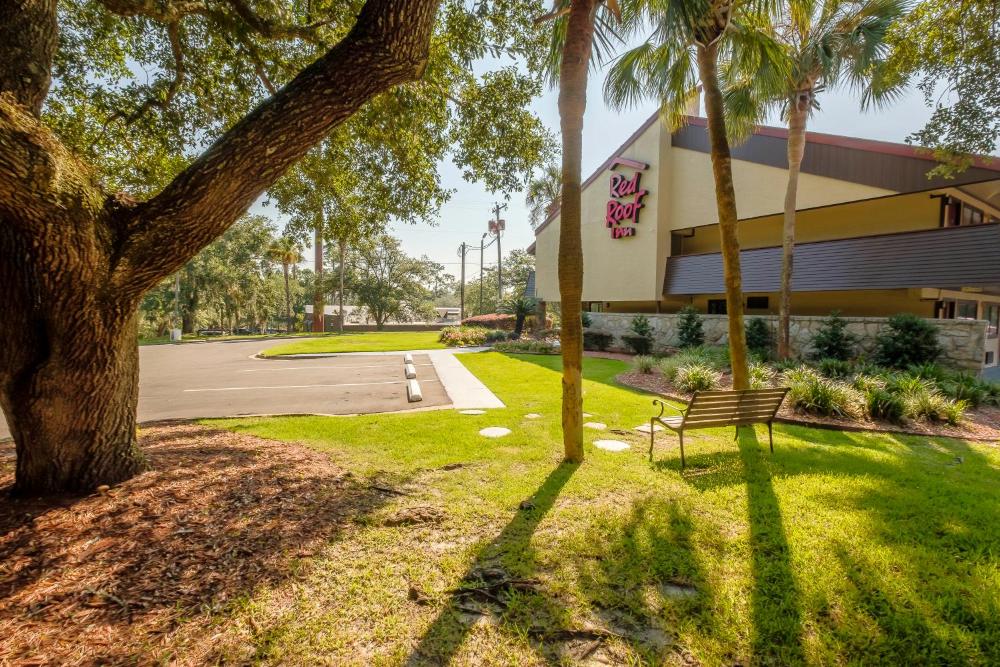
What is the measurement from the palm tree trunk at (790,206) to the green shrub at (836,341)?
3.09 feet

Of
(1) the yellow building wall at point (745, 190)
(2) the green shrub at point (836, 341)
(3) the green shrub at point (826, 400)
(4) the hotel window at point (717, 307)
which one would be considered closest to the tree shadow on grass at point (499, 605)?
(3) the green shrub at point (826, 400)

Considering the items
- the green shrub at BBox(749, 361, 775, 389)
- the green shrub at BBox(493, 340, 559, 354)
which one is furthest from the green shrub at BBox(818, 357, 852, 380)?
the green shrub at BBox(493, 340, 559, 354)

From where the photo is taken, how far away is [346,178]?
742 centimetres

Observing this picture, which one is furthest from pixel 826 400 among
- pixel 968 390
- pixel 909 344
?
pixel 909 344

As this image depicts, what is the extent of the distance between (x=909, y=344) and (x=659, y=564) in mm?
11772

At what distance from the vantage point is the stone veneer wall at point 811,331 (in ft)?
31.4

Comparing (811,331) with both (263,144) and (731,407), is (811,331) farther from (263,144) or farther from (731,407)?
(263,144)

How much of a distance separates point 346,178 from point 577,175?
483cm

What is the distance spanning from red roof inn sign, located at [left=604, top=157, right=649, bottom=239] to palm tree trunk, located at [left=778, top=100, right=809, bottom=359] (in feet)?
22.1

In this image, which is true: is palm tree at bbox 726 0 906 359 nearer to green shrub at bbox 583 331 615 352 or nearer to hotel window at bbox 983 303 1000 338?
green shrub at bbox 583 331 615 352

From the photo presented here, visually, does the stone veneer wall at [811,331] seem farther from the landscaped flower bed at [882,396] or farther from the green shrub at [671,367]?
the green shrub at [671,367]

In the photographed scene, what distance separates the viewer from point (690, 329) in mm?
15195

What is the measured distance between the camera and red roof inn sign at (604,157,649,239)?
58.2 feet

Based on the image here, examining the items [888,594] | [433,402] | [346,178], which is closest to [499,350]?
[433,402]
